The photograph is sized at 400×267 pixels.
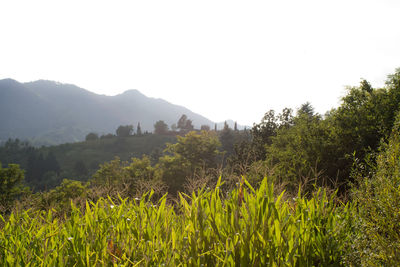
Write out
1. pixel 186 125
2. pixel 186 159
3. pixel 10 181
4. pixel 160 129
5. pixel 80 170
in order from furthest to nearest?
pixel 160 129 < pixel 186 125 < pixel 80 170 < pixel 186 159 < pixel 10 181

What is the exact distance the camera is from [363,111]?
1340 centimetres

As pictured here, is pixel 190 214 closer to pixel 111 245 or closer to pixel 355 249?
pixel 111 245

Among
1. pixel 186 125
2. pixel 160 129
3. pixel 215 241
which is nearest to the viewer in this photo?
pixel 215 241

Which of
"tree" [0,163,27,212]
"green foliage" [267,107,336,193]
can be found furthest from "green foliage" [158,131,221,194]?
"green foliage" [267,107,336,193]

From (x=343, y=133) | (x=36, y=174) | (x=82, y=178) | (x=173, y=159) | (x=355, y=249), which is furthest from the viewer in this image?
(x=36, y=174)

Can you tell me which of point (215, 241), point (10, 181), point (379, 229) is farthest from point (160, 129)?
point (379, 229)

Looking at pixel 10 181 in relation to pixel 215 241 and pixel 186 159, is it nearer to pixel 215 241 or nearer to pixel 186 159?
pixel 186 159

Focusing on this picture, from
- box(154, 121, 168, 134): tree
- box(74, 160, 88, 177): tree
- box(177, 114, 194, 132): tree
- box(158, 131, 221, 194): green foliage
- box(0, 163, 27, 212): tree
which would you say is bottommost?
box(74, 160, 88, 177): tree

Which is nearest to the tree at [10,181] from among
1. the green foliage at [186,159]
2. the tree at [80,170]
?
the green foliage at [186,159]

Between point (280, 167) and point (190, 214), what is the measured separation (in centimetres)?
1220

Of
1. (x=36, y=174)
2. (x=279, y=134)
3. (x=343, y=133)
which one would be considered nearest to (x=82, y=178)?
(x=36, y=174)

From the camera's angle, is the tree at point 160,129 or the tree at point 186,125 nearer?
the tree at point 186,125

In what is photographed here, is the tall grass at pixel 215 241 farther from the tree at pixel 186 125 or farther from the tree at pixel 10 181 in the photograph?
the tree at pixel 186 125

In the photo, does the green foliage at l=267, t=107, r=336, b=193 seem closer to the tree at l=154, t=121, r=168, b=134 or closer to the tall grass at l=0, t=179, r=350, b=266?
the tall grass at l=0, t=179, r=350, b=266
